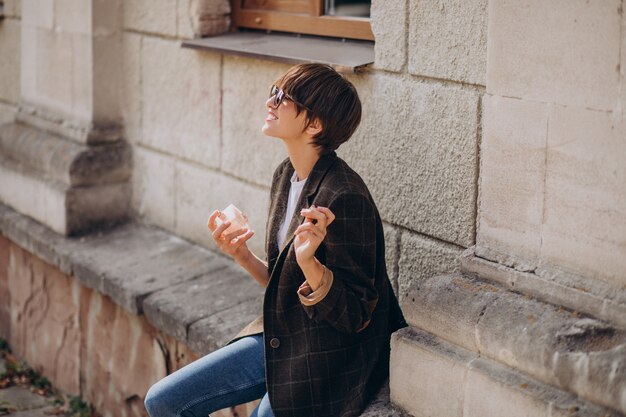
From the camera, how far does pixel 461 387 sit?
2668 millimetres

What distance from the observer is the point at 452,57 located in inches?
129

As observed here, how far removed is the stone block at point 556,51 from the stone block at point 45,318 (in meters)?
3.10

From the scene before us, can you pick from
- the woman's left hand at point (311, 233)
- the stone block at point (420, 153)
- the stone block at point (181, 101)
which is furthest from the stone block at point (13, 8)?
the woman's left hand at point (311, 233)

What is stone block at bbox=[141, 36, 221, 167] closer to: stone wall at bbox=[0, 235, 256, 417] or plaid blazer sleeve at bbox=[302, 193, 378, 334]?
stone wall at bbox=[0, 235, 256, 417]

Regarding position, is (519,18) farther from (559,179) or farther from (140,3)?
(140,3)

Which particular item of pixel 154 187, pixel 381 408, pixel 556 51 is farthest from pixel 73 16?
pixel 556 51

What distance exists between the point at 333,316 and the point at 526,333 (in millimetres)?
534

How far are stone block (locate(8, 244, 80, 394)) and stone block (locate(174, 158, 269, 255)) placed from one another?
741mm

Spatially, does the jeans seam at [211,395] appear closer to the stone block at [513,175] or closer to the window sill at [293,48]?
the stone block at [513,175]

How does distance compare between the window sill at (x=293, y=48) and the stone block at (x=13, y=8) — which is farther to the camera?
the stone block at (x=13, y=8)

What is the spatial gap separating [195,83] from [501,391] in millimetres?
2673

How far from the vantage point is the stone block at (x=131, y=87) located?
514 cm

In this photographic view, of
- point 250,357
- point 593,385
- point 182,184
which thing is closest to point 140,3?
point 182,184

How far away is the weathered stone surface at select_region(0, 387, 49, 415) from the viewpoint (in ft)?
17.0
